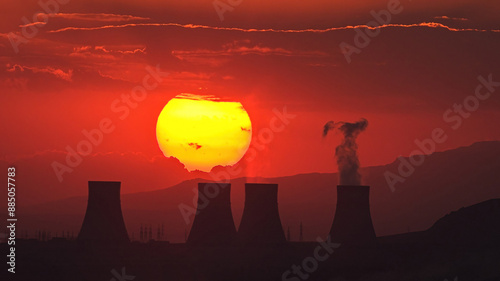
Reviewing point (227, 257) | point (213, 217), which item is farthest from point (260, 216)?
point (227, 257)

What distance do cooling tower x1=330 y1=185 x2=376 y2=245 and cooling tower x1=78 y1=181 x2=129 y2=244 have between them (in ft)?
28.2

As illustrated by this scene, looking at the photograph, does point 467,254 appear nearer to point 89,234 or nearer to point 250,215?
point 250,215

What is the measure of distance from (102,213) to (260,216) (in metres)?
6.19

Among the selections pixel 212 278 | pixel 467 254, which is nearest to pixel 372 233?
pixel 467 254

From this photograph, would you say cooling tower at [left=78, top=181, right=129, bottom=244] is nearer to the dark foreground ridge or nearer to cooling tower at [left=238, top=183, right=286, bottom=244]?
the dark foreground ridge

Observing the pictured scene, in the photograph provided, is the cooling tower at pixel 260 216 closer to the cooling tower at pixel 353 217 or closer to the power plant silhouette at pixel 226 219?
the power plant silhouette at pixel 226 219

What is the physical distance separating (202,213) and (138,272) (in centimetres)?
366

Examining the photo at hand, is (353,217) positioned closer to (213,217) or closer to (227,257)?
(227,257)

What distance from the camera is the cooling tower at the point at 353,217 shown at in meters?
33.8

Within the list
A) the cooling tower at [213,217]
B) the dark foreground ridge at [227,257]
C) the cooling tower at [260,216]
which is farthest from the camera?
the cooling tower at [260,216]

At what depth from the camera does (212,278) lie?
33594 millimetres

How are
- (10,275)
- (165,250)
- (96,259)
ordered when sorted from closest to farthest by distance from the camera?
1. (10,275)
2. (96,259)
3. (165,250)

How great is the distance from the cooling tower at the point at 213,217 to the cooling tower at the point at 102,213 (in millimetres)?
3194

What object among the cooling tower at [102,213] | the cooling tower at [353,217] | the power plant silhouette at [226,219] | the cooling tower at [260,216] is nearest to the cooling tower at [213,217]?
the power plant silhouette at [226,219]
